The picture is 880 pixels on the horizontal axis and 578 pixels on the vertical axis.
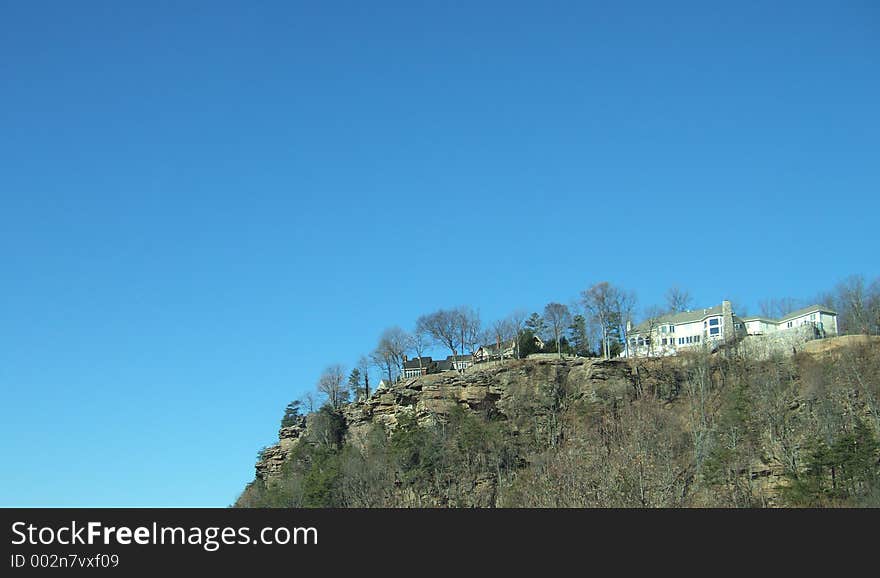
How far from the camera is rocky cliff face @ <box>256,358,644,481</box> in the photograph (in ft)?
340

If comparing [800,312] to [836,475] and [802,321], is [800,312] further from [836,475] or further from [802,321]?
[836,475]

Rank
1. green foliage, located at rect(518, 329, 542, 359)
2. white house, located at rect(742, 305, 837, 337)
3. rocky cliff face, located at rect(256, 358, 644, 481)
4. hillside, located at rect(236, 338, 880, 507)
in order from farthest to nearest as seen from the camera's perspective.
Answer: green foliage, located at rect(518, 329, 542, 359)
white house, located at rect(742, 305, 837, 337)
rocky cliff face, located at rect(256, 358, 644, 481)
hillside, located at rect(236, 338, 880, 507)

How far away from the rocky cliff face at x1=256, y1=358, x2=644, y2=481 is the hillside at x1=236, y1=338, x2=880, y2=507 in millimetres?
161

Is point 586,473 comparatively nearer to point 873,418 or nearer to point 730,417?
point 730,417

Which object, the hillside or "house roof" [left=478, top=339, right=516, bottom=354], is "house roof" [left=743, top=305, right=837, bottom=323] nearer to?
the hillside

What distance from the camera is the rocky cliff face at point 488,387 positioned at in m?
104

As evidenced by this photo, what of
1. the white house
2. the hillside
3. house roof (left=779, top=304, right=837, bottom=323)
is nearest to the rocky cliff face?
the hillside

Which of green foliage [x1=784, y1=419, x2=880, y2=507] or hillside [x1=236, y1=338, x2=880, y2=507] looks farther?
hillside [x1=236, y1=338, x2=880, y2=507]

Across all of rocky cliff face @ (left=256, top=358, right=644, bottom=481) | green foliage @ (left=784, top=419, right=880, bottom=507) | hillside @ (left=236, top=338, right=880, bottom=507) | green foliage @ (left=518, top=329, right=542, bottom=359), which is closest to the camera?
green foliage @ (left=784, top=419, right=880, bottom=507)

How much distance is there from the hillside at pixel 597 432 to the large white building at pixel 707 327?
687cm

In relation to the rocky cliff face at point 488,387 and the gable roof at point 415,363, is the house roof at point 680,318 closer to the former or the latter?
the rocky cliff face at point 488,387

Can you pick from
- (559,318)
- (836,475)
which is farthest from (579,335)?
(836,475)
